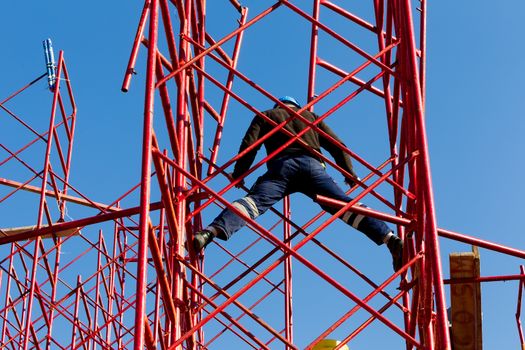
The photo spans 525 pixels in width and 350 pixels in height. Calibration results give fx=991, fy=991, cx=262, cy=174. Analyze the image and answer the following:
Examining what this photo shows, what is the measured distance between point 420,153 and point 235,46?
432 centimetres

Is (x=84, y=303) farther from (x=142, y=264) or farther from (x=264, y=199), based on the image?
(x=142, y=264)

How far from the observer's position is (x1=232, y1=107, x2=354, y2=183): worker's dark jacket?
7.80 meters

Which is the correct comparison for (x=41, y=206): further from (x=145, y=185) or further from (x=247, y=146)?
(x=145, y=185)

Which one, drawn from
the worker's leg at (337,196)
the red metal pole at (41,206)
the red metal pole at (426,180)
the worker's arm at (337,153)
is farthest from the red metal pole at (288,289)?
the red metal pole at (426,180)

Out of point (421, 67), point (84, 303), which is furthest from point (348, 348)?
point (84, 303)

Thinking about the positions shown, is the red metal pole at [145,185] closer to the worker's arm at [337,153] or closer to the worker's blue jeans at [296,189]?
the worker's blue jeans at [296,189]

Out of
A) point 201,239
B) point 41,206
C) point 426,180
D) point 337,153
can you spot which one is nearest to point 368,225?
point 337,153

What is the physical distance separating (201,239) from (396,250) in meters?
1.61

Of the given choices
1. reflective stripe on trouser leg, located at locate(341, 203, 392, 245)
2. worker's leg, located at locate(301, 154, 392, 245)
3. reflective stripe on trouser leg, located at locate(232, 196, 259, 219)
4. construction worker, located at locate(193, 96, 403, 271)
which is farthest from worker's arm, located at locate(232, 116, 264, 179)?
reflective stripe on trouser leg, located at locate(341, 203, 392, 245)

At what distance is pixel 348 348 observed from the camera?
942cm

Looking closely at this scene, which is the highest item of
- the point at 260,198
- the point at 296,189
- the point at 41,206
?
the point at 41,206

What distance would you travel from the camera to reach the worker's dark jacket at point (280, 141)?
7.80m

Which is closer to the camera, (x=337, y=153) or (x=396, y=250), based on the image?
(x=396, y=250)

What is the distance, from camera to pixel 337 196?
802cm
